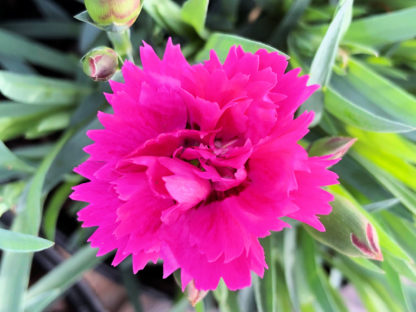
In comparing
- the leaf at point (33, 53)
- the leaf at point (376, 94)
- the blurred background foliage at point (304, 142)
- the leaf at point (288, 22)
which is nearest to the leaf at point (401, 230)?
the blurred background foliage at point (304, 142)

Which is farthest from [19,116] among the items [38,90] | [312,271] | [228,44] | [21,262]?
[312,271]

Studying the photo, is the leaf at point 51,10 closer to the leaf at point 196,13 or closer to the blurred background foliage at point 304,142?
the blurred background foliage at point 304,142

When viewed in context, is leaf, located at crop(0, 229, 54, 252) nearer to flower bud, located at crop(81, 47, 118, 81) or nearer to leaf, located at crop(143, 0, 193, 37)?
flower bud, located at crop(81, 47, 118, 81)

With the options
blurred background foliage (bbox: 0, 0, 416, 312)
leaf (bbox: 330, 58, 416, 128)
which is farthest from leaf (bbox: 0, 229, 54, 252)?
leaf (bbox: 330, 58, 416, 128)

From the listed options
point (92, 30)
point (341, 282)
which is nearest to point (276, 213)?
point (92, 30)

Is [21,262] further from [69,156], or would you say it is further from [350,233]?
[350,233]
